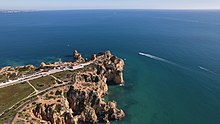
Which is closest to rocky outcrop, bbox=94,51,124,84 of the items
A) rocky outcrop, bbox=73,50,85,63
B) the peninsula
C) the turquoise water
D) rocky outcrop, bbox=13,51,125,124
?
the peninsula

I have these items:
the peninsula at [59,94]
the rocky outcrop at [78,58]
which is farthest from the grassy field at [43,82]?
the rocky outcrop at [78,58]

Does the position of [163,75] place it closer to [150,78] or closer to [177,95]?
[150,78]

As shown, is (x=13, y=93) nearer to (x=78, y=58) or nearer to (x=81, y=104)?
(x=81, y=104)

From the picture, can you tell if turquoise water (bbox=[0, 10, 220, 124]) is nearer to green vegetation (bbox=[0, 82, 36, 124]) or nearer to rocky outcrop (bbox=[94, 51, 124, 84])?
rocky outcrop (bbox=[94, 51, 124, 84])

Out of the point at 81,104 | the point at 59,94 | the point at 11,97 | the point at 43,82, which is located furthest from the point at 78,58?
the point at 11,97

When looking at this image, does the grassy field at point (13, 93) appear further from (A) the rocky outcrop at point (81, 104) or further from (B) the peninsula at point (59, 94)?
(A) the rocky outcrop at point (81, 104)

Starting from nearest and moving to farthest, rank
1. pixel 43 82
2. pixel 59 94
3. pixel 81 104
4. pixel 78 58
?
pixel 81 104, pixel 59 94, pixel 43 82, pixel 78 58

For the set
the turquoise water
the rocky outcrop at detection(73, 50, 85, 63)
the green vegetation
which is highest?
the green vegetation

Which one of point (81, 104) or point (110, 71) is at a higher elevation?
point (110, 71)
